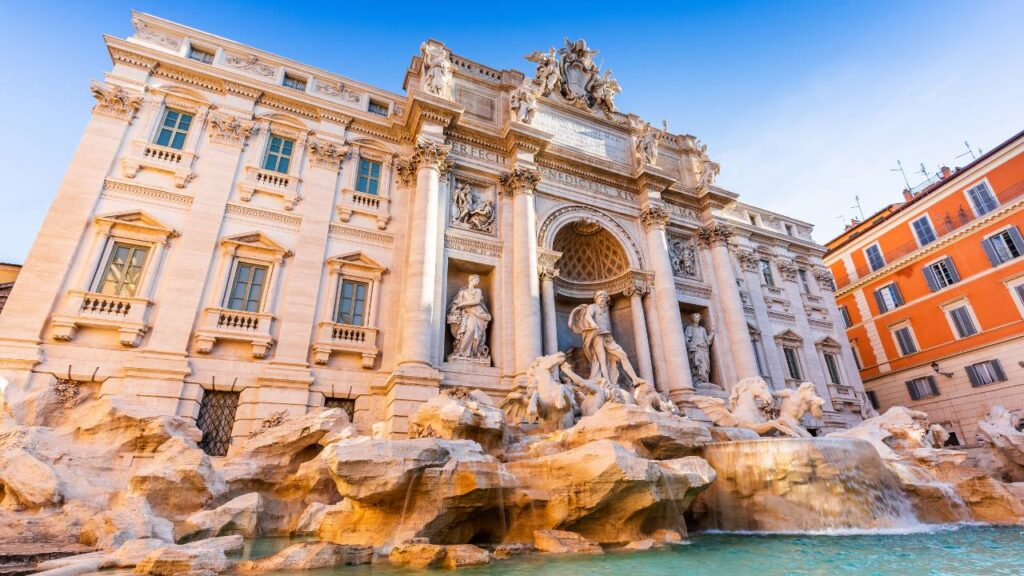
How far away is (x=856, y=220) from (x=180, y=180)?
3469 cm

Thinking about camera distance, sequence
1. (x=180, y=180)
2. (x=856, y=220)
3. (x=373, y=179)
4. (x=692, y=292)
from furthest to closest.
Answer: (x=856, y=220) → (x=692, y=292) → (x=373, y=179) → (x=180, y=180)

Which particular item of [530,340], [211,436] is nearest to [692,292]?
[530,340]

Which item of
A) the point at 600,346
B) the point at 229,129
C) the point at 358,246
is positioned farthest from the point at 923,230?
the point at 229,129

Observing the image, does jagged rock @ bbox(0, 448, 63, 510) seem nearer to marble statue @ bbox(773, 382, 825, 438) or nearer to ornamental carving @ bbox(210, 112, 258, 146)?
ornamental carving @ bbox(210, 112, 258, 146)

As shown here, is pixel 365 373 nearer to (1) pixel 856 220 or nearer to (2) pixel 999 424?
(2) pixel 999 424

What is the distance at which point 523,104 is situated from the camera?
53.9ft

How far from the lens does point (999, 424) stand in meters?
12.6

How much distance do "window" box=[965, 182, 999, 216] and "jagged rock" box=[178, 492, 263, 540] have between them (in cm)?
2815

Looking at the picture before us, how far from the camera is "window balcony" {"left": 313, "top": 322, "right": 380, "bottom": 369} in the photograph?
11.9 metres

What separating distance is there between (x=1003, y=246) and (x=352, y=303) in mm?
25582

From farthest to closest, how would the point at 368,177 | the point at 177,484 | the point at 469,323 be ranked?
the point at 368,177, the point at 469,323, the point at 177,484

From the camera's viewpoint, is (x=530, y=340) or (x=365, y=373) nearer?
(x=365, y=373)

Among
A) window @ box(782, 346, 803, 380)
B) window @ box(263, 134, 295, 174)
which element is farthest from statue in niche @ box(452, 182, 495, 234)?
window @ box(782, 346, 803, 380)

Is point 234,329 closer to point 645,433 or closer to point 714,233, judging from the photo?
point 645,433
